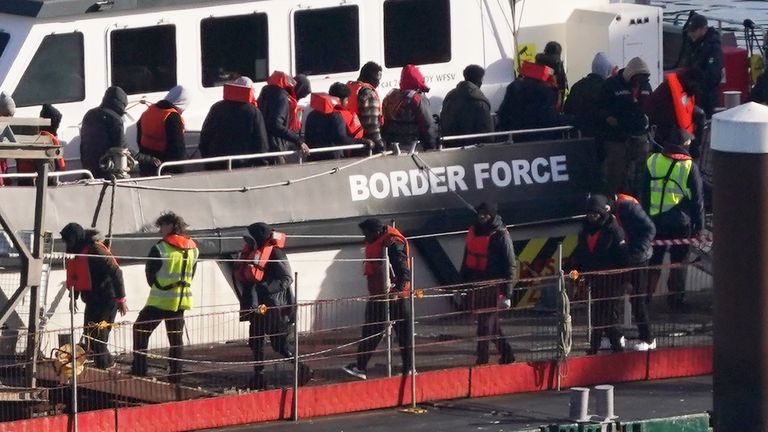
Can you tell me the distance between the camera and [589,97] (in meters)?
15.8

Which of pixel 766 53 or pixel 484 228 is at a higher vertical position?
pixel 766 53

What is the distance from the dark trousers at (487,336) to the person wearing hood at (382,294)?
592 mm

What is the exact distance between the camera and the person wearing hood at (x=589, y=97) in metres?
15.7

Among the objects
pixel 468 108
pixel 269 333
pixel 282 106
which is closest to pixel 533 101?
pixel 468 108

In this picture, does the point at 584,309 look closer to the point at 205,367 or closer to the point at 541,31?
the point at 205,367

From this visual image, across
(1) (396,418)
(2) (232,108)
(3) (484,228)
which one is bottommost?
(1) (396,418)

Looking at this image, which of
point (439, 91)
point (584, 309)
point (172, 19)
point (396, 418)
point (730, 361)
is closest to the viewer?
point (730, 361)

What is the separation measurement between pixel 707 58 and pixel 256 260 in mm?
5746

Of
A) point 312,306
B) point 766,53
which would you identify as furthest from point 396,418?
point 766,53

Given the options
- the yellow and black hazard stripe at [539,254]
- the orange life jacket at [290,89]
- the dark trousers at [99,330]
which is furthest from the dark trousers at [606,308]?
the dark trousers at [99,330]

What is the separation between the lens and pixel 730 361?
10094 millimetres

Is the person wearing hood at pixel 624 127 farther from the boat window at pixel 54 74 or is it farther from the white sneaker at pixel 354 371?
the boat window at pixel 54 74

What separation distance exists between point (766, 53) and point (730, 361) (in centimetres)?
904

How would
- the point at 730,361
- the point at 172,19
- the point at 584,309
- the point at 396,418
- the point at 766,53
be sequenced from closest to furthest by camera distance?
the point at 730,361, the point at 396,418, the point at 584,309, the point at 172,19, the point at 766,53
